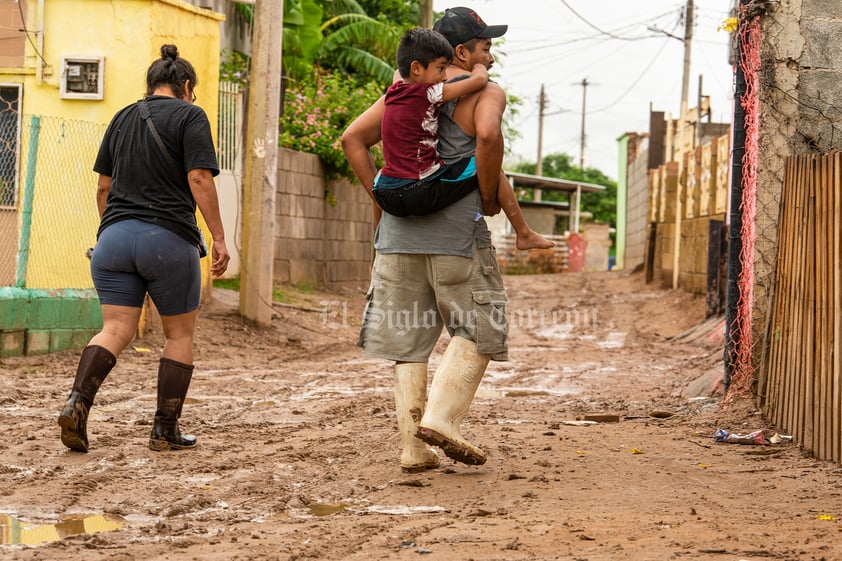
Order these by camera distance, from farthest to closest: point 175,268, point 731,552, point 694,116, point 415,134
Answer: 1. point 694,116
2. point 175,268
3. point 415,134
4. point 731,552

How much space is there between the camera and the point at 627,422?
6.54 metres

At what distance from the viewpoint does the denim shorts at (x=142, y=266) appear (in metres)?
5.04

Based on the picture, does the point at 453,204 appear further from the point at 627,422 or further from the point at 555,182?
the point at 555,182

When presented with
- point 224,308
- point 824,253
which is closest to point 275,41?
point 224,308

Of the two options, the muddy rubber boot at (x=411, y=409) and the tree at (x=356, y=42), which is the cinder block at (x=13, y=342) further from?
the tree at (x=356, y=42)

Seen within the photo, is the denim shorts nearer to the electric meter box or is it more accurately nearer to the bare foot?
the bare foot

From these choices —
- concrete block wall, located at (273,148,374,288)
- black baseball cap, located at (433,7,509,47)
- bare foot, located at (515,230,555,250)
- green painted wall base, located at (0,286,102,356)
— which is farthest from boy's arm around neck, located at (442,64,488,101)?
concrete block wall, located at (273,148,374,288)

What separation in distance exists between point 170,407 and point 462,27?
220 centimetres

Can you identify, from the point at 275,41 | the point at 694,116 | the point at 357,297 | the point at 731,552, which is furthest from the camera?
the point at 694,116

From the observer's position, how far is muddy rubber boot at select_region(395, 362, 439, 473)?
460 cm

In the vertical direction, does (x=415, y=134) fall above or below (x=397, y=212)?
above

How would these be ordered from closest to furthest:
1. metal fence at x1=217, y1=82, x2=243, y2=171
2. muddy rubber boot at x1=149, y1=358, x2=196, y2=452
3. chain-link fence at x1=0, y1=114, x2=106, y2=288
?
muddy rubber boot at x1=149, y1=358, x2=196, y2=452
chain-link fence at x1=0, y1=114, x2=106, y2=288
metal fence at x1=217, y1=82, x2=243, y2=171

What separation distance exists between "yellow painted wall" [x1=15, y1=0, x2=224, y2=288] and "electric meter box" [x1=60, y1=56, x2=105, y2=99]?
0.18 ft

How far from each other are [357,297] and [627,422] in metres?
10.6
